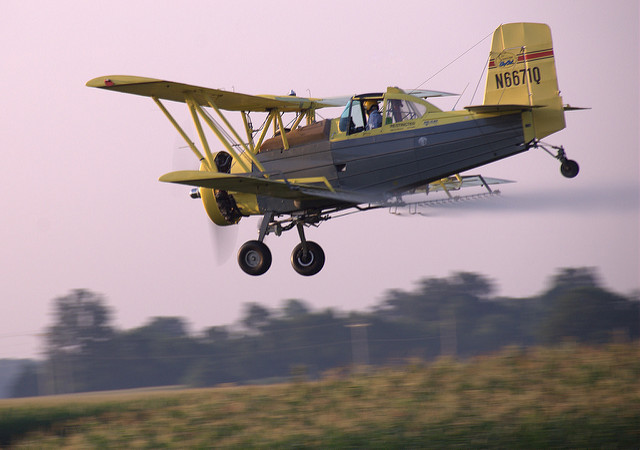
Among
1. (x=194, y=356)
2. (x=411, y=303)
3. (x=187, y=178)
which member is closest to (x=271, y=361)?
(x=194, y=356)

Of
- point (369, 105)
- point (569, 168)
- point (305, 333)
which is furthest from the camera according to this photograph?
point (305, 333)

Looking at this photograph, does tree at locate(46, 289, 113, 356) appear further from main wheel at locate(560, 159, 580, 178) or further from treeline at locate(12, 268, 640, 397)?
main wheel at locate(560, 159, 580, 178)

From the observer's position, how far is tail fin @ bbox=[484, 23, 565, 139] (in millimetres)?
14727

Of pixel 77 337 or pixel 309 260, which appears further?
pixel 77 337

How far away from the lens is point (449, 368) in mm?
15859

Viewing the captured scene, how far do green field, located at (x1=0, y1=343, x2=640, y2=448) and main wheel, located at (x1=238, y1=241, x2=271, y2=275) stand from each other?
7.75 feet

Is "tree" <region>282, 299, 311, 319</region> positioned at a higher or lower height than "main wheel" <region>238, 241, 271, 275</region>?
lower

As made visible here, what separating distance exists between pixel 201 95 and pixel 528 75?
243 inches

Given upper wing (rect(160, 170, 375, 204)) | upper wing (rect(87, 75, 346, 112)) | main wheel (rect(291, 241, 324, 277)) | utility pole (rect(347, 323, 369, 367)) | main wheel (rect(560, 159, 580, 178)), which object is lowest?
utility pole (rect(347, 323, 369, 367))

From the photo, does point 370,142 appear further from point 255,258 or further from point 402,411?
point 402,411

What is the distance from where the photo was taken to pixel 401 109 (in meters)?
15.3

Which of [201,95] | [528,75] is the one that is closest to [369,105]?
[528,75]

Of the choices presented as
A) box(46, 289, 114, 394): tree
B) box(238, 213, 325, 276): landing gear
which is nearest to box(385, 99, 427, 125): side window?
box(238, 213, 325, 276): landing gear

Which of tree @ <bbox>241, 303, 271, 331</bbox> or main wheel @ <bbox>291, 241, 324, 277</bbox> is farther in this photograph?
tree @ <bbox>241, 303, 271, 331</bbox>
